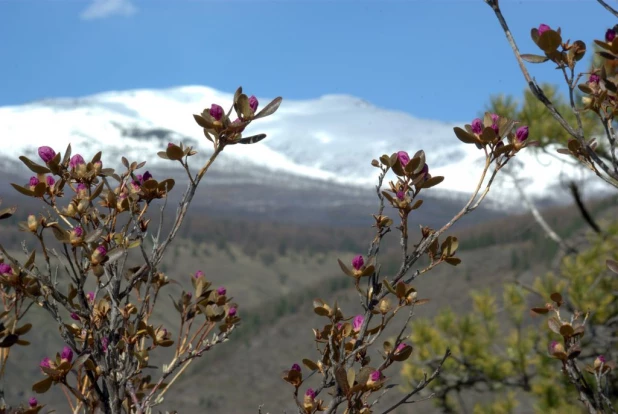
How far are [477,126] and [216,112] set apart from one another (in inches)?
17.8

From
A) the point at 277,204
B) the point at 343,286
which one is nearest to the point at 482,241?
the point at 343,286

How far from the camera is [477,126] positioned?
127 cm

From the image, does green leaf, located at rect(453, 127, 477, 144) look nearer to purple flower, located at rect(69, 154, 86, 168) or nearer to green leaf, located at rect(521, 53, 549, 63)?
green leaf, located at rect(521, 53, 549, 63)

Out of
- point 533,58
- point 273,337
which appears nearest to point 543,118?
point 533,58

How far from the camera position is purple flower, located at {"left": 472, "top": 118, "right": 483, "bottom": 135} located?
4.14ft

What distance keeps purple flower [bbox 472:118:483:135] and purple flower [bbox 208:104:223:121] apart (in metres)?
0.44

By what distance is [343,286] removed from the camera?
1625 centimetres

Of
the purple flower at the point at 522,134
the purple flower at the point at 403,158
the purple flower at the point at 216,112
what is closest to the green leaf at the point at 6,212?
the purple flower at the point at 216,112

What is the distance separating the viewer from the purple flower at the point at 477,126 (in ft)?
4.14

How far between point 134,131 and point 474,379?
169 ft

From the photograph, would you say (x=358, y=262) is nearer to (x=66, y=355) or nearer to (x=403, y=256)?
(x=403, y=256)

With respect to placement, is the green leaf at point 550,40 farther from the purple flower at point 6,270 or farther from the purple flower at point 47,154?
the purple flower at point 6,270

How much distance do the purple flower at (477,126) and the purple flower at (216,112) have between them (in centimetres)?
44

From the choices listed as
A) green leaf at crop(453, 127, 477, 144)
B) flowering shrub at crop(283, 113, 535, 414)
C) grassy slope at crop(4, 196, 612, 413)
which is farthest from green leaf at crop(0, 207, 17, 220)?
grassy slope at crop(4, 196, 612, 413)
